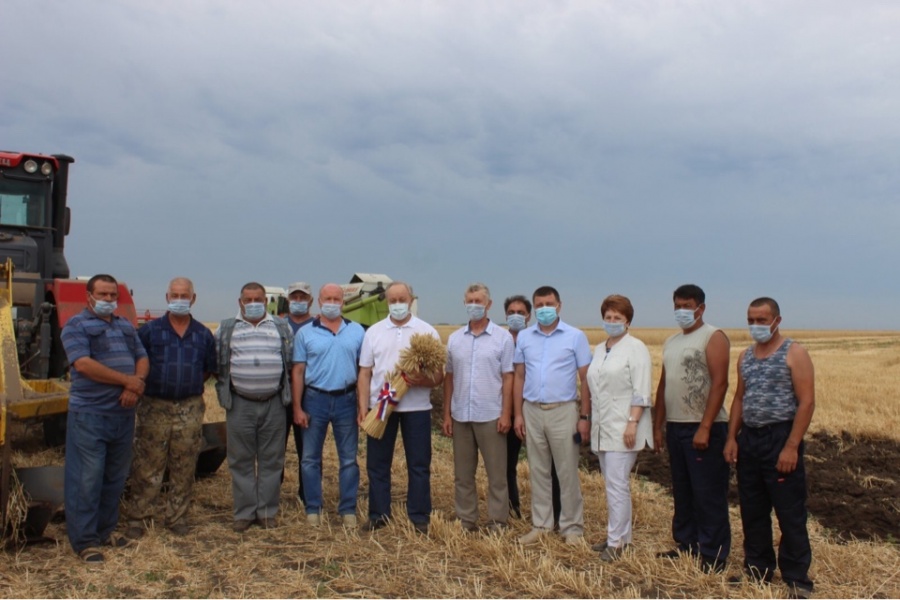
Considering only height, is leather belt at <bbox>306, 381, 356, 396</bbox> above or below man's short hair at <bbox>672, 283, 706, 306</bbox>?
below

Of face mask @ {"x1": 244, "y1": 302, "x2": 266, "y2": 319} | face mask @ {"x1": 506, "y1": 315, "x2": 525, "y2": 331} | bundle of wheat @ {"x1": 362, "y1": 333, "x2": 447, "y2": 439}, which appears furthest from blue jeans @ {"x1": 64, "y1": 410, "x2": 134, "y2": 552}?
face mask @ {"x1": 506, "y1": 315, "x2": 525, "y2": 331}

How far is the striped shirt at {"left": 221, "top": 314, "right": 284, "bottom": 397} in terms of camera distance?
20.3 feet

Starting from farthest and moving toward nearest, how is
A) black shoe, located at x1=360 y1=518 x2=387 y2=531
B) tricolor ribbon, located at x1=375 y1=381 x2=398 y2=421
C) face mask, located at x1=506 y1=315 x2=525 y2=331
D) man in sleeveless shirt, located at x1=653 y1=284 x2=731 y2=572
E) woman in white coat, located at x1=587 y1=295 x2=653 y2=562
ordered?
face mask, located at x1=506 y1=315 x2=525 y2=331, black shoe, located at x1=360 y1=518 x2=387 y2=531, tricolor ribbon, located at x1=375 y1=381 x2=398 y2=421, woman in white coat, located at x1=587 y1=295 x2=653 y2=562, man in sleeveless shirt, located at x1=653 y1=284 x2=731 y2=572

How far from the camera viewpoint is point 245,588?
4746 millimetres

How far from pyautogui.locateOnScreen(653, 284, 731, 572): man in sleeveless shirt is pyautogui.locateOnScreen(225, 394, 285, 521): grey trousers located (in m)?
3.07

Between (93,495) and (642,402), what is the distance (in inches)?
155

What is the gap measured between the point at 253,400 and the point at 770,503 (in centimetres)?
388

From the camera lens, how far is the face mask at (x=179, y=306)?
237 inches

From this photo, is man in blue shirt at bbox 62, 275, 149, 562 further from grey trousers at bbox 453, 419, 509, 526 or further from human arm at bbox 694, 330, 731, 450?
human arm at bbox 694, 330, 731, 450

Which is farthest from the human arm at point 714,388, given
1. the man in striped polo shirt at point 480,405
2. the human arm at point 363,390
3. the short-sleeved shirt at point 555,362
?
the human arm at point 363,390

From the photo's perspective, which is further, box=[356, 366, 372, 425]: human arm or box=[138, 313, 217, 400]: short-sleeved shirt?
box=[356, 366, 372, 425]: human arm

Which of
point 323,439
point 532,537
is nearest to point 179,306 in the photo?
point 323,439

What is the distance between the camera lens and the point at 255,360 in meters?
6.20

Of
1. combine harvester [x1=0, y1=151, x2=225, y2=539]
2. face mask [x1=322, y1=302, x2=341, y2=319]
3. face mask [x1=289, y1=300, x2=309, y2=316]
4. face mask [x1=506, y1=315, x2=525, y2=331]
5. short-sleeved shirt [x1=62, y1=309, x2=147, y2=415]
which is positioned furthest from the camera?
face mask [x1=289, y1=300, x2=309, y2=316]
